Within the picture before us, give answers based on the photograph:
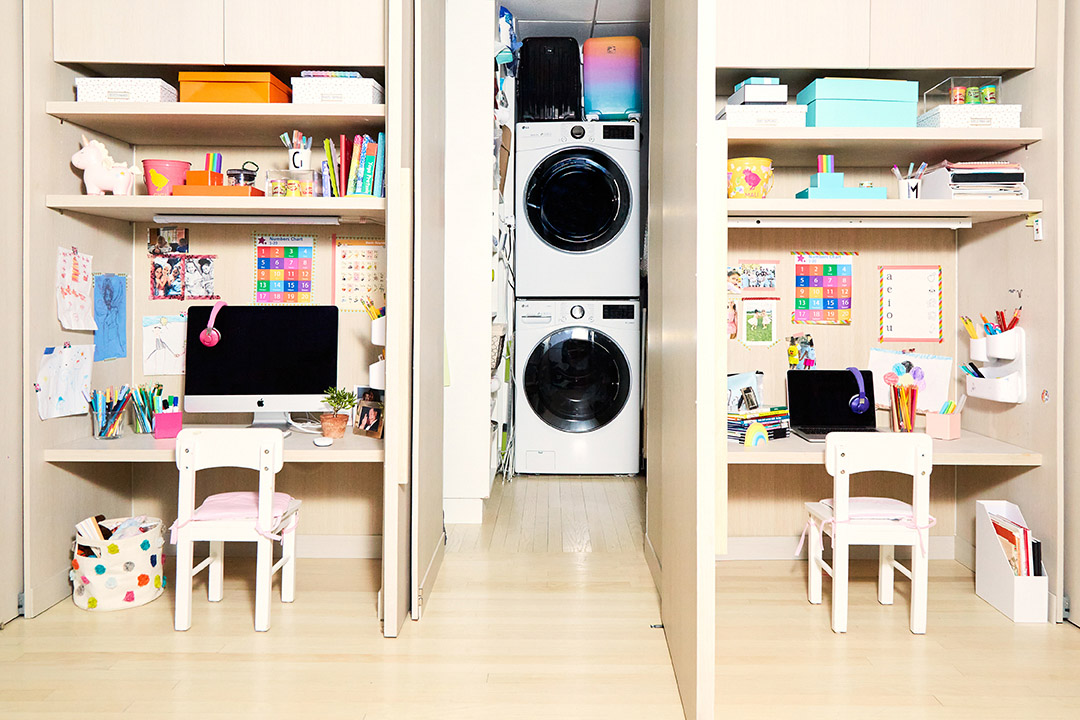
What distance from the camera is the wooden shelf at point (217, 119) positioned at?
250 cm

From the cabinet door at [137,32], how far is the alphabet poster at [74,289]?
1.93ft

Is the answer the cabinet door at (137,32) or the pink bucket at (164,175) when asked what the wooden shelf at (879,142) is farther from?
the pink bucket at (164,175)

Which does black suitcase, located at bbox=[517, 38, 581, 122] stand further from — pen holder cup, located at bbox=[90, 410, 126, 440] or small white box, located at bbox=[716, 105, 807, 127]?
pen holder cup, located at bbox=[90, 410, 126, 440]

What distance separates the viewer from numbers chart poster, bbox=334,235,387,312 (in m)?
3.05

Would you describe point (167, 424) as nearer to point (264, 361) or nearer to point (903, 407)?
point (264, 361)

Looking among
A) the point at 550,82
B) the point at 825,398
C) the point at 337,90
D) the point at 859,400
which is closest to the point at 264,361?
the point at 337,90

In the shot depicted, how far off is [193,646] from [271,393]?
2.72 ft

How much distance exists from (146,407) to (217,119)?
0.97 m

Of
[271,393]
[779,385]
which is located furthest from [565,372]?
[271,393]

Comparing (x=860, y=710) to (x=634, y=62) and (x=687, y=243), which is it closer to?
(x=687, y=243)

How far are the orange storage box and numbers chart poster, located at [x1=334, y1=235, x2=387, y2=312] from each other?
Result: 0.62m

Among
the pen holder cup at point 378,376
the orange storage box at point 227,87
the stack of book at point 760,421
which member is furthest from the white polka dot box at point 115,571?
the stack of book at point 760,421

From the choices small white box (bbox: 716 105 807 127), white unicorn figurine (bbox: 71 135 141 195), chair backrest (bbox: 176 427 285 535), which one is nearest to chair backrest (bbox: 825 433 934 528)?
small white box (bbox: 716 105 807 127)

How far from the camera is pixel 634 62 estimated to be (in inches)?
180
